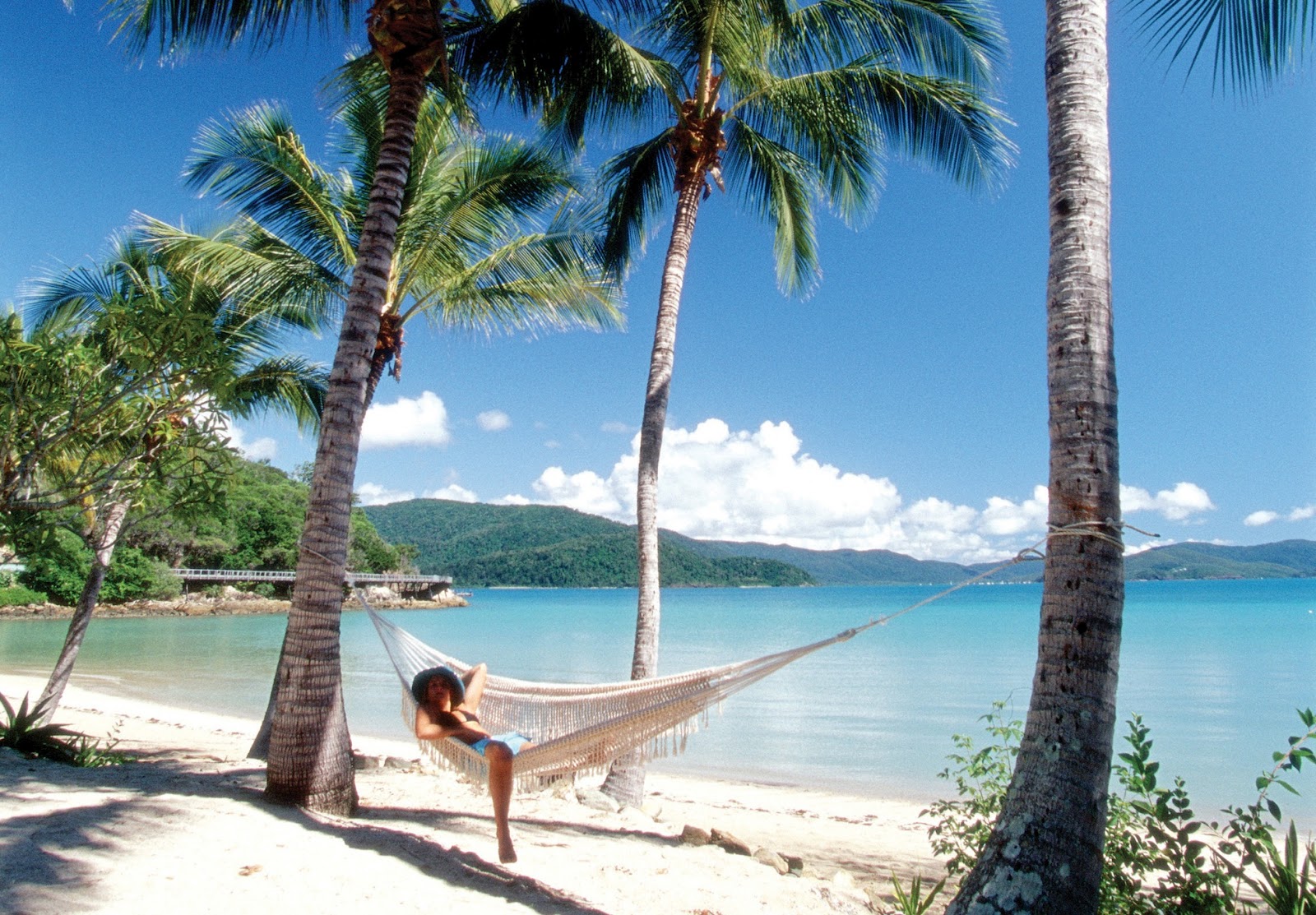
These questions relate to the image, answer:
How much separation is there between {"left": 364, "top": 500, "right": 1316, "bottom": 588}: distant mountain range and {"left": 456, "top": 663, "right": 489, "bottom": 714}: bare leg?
3134 inches

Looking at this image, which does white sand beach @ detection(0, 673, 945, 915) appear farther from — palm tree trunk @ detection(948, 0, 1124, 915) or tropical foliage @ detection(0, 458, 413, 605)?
tropical foliage @ detection(0, 458, 413, 605)

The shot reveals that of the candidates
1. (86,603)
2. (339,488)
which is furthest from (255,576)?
(339,488)

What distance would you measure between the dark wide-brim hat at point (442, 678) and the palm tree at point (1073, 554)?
5.77 ft

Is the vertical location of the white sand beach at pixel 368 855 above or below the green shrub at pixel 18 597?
above

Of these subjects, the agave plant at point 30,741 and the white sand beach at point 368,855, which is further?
the agave plant at point 30,741

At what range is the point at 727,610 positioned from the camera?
4181 cm

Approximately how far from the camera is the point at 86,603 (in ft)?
16.4

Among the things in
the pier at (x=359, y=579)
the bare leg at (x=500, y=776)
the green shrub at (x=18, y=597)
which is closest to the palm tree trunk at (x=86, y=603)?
the bare leg at (x=500, y=776)

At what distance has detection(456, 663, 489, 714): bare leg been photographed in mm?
2832

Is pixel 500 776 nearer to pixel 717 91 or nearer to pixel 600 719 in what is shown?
pixel 600 719

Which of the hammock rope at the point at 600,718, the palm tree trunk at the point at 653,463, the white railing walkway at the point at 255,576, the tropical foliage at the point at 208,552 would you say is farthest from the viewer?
the white railing walkway at the point at 255,576

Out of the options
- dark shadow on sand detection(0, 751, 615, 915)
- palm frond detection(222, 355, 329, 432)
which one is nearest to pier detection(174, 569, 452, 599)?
palm frond detection(222, 355, 329, 432)

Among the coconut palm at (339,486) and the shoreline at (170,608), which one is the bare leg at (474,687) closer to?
the coconut palm at (339,486)

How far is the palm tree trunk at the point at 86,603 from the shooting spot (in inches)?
181
